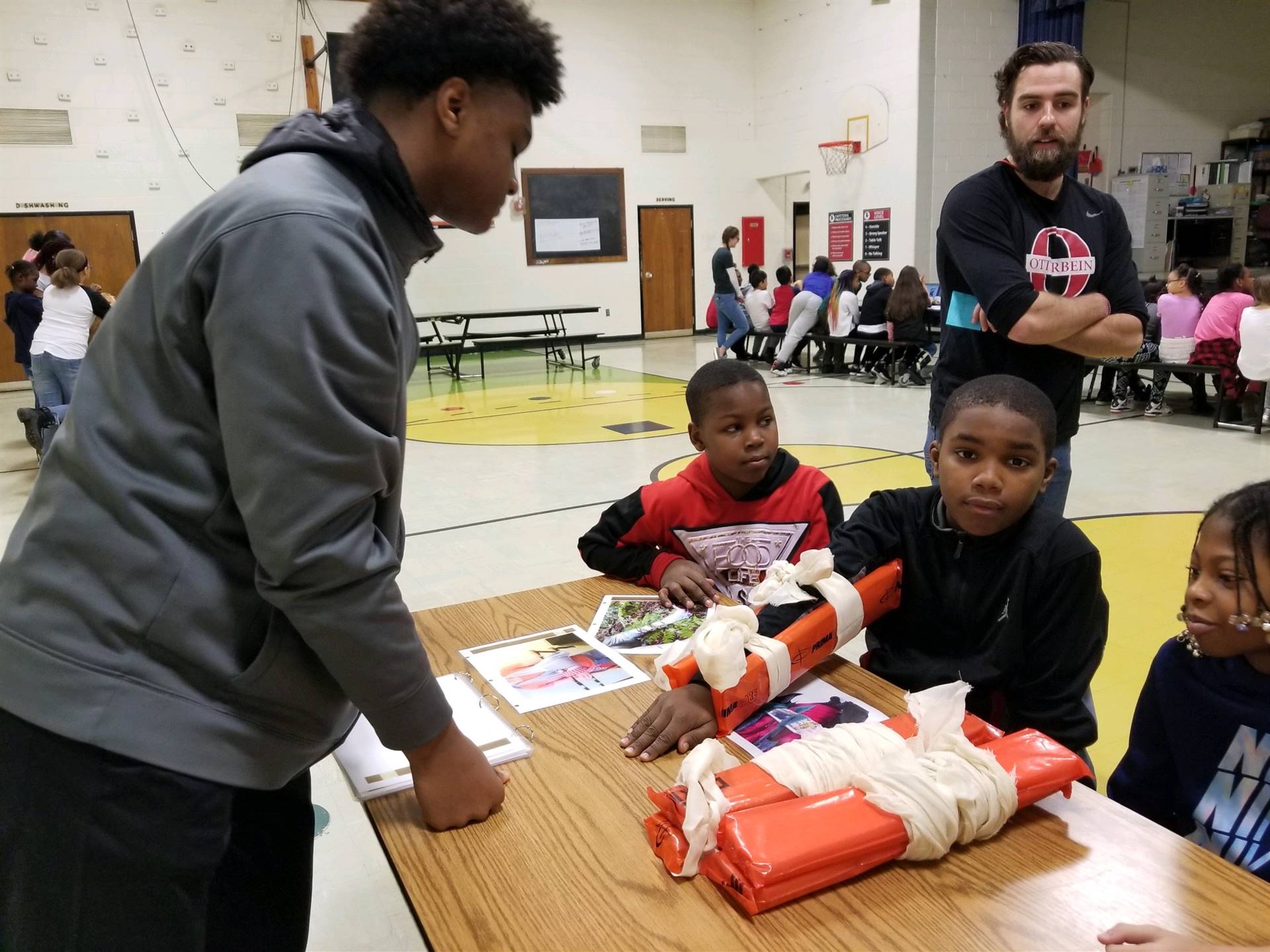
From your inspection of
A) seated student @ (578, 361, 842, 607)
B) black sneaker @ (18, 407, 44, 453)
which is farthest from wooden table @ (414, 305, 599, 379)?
seated student @ (578, 361, 842, 607)

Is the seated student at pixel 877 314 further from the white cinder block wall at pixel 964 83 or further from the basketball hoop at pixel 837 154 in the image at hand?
the basketball hoop at pixel 837 154

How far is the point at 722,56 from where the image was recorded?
14.7m

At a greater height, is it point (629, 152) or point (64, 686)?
point (629, 152)

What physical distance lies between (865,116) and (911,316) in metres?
4.76

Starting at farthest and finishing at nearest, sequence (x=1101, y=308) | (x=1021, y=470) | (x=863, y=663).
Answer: (x=1101, y=308)
(x=863, y=663)
(x=1021, y=470)

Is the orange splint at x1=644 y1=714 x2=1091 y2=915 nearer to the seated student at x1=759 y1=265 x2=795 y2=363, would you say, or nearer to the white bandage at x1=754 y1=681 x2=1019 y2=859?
the white bandage at x1=754 y1=681 x2=1019 y2=859

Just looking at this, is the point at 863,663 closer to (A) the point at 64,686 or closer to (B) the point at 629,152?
(A) the point at 64,686

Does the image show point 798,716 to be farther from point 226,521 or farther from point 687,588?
point 226,521

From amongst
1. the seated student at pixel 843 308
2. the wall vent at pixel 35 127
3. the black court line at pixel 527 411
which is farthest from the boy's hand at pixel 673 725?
the wall vent at pixel 35 127

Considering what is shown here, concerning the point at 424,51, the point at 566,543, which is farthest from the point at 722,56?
the point at 424,51

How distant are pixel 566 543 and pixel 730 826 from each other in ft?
10.8

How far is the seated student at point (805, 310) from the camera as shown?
9.98 meters

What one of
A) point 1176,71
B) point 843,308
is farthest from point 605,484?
point 1176,71

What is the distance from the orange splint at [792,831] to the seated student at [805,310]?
9.29 metres
